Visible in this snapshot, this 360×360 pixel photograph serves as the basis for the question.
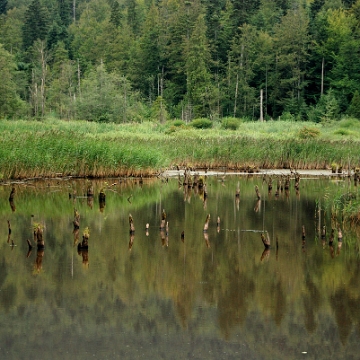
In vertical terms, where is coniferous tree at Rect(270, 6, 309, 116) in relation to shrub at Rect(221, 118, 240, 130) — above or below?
above

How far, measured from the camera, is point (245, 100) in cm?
7081

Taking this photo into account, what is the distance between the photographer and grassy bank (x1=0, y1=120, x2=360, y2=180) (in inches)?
963

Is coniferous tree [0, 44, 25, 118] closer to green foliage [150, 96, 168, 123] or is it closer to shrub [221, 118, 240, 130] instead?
green foliage [150, 96, 168, 123]

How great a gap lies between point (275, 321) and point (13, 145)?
1556 cm

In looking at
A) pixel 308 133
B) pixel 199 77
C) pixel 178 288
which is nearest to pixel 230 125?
pixel 308 133

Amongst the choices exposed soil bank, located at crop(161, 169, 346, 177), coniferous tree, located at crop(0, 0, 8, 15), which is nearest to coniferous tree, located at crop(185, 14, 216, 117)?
exposed soil bank, located at crop(161, 169, 346, 177)

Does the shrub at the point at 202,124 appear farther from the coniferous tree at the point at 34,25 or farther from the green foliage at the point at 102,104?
the coniferous tree at the point at 34,25

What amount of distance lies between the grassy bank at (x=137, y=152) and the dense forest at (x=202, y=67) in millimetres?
18958

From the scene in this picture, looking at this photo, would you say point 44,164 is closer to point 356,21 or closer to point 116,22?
point 356,21

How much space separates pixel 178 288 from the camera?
11523 mm

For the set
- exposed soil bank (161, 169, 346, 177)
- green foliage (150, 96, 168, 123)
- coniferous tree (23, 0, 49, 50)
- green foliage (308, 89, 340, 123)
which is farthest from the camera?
coniferous tree (23, 0, 49, 50)

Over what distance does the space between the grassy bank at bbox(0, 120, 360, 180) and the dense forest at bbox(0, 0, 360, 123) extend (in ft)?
62.2

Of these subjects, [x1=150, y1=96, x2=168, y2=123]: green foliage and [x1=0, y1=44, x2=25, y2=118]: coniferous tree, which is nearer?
[x1=0, y1=44, x2=25, y2=118]: coniferous tree

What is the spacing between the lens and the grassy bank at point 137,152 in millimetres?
24469
